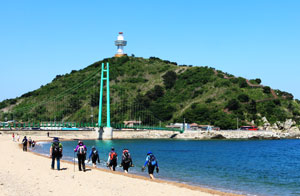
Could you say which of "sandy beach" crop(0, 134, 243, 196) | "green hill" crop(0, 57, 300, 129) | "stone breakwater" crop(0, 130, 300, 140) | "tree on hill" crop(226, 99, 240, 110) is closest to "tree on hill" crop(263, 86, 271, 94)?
"green hill" crop(0, 57, 300, 129)

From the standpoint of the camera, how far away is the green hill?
131 meters

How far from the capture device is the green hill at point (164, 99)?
431 feet

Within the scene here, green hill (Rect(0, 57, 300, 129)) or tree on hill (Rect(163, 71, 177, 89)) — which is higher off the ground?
tree on hill (Rect(163, 71, 177, 89))

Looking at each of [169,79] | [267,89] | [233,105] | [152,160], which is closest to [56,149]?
[152,160]

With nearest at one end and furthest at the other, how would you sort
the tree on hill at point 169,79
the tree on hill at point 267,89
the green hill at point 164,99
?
the green hill at point 164,99 < the tree on hill at point 267,89 < the tree on hill at point 169,79

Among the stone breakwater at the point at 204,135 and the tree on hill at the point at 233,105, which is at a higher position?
the tree on hill at the point at 233,105

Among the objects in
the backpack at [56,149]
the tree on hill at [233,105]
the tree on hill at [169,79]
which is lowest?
the backpack at [56,149]

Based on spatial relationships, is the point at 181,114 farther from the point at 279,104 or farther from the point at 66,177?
the point at 66,177

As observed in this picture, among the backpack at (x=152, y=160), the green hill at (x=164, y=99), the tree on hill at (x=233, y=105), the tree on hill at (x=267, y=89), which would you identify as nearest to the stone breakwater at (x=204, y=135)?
the green hill at (x=164, y=99)

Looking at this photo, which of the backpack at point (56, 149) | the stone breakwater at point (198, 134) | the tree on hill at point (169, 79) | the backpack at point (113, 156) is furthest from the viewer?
the tree on hill at point (169, 79)

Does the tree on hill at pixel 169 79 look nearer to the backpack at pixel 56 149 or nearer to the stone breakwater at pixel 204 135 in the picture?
the stone breakwater at pixel 204 135

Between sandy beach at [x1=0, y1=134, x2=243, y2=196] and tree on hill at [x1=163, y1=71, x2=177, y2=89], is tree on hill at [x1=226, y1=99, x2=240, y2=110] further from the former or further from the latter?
sandy beach at [x1=0, y1=134, x2=243, y2=196]

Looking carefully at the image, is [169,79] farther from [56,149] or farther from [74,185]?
[74,185]

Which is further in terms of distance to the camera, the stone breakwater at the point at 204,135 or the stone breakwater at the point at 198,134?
the stone breakwater at the point at 204,135
